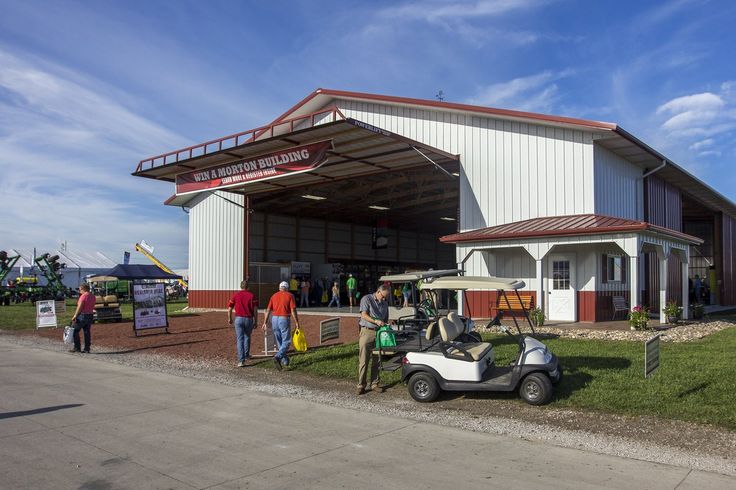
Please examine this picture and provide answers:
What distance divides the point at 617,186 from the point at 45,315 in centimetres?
2040

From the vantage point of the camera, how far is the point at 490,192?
64.5 ft

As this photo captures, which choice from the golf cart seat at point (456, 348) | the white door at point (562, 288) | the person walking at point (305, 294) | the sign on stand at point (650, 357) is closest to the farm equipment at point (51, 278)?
the person walking at point (305, 294)

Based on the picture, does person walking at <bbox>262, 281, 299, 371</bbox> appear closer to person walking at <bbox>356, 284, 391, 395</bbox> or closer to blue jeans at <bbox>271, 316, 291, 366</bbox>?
blue jeans at <bbox>271, 316, 291, 366</bbox>

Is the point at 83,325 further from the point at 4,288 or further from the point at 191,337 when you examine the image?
the point at 4,288

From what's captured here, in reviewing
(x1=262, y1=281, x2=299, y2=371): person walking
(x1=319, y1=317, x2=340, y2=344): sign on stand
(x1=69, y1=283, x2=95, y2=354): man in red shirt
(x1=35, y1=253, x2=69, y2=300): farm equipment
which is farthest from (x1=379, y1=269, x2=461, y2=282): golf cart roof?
(x1=35, y1=253, x2=69, y2=300): farm equipment

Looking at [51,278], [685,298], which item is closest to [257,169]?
[685,298]

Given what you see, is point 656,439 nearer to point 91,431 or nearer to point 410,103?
point 91,431

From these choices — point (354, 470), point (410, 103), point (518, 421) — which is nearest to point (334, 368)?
point (518, 421)

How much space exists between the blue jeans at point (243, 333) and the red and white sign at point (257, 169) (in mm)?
8784

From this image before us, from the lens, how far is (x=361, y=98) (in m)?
22.8

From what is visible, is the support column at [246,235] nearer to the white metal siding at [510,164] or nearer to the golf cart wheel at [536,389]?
the white metal siding at [510,164]

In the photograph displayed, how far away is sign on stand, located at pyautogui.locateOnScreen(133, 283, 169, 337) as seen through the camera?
58.8 ft

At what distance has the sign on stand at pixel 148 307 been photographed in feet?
58.8

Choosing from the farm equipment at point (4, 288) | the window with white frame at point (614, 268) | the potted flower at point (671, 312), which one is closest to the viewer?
the potted flower at point (671, 312)
